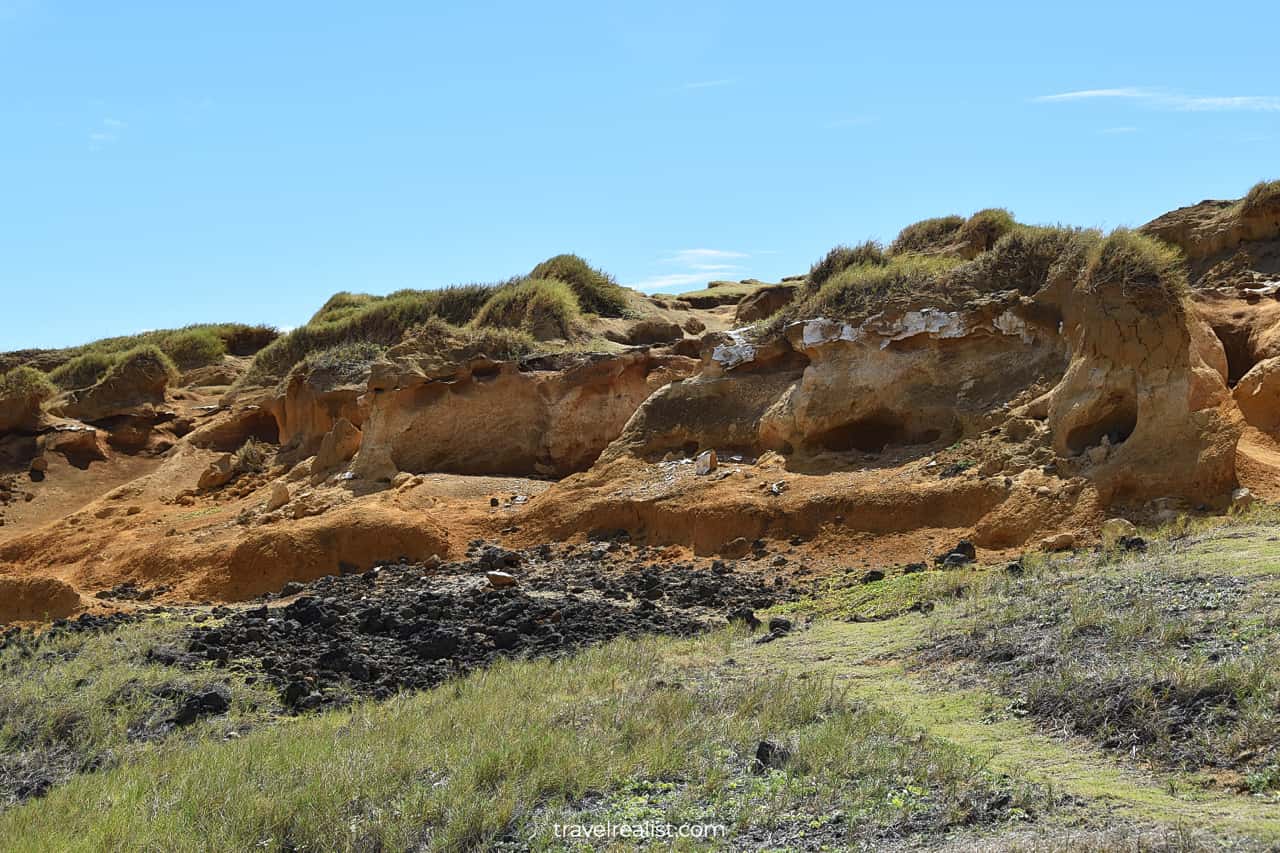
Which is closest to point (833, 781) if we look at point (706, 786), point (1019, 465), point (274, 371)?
point (706, 786)

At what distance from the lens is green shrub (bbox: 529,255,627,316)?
81.8 ft

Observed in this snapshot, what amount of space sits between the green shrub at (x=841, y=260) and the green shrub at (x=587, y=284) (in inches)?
245

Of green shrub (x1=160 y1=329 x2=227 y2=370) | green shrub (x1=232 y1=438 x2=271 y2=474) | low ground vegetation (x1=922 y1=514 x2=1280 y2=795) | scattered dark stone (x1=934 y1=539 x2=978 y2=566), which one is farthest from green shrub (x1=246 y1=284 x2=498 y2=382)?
low ground vegetation (x1=922 y1=514 x2=1280 y2=795)

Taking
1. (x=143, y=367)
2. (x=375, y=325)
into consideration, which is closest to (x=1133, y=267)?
(x=375, y=325)

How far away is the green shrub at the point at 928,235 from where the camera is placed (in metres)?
22.0

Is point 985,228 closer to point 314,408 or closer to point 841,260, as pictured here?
point 841,260

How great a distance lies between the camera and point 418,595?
12406mm

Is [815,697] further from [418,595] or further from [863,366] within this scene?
[863,366]

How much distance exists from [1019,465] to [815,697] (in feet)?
19.1

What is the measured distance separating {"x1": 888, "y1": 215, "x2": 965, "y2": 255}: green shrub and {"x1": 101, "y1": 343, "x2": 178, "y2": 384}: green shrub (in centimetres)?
1658

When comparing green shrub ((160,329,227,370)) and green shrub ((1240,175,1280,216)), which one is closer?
green shrub ((1240,175,1280,216))

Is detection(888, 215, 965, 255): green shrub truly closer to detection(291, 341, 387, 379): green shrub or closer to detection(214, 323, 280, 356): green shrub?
detection(291, 341, 387, 379): green shrub

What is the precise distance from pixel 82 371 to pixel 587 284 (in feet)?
44.2

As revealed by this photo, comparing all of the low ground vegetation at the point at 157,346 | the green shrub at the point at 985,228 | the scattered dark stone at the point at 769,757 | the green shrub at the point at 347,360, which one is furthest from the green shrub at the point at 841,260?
the low ground vegetation at the point at 157,346
